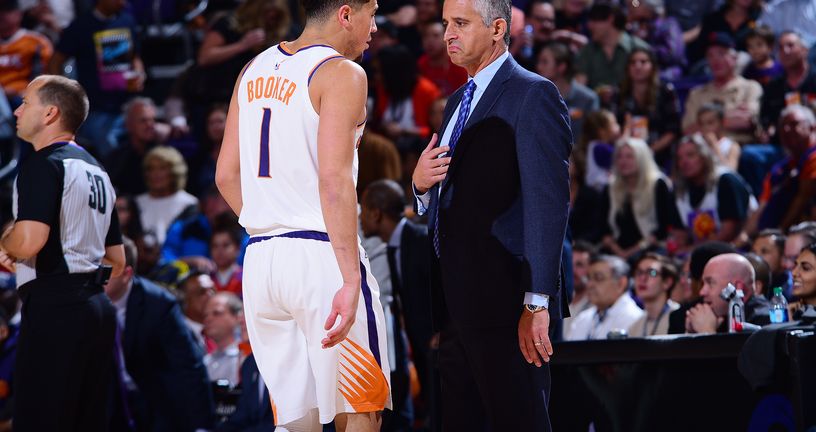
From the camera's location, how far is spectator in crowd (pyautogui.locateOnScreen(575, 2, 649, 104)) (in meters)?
11.7

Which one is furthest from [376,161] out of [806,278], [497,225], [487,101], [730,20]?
[497,225]

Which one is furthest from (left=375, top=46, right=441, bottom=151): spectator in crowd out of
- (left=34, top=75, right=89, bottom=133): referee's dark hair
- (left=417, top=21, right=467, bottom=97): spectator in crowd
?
(left=34, top=75, right=89, bottom=133): referee's dark hair

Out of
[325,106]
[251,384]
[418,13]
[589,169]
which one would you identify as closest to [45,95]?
[325,106]

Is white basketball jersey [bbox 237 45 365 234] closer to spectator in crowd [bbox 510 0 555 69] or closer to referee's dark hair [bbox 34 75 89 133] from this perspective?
referee's dark hair [bbox 34 75 89 133]

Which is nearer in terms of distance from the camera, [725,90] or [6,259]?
[6,259]

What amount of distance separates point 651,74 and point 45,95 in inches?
277

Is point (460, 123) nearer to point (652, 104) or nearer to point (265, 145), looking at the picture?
point (265, 145)

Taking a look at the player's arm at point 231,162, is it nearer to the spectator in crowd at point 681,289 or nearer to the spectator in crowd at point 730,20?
the spectator in crowd at point 681,289

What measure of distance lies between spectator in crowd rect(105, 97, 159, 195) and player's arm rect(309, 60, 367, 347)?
7912mm

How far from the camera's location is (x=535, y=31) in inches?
484

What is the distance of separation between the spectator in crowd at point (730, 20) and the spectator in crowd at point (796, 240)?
5.58 meters

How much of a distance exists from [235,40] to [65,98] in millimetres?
6804

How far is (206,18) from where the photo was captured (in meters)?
13.5

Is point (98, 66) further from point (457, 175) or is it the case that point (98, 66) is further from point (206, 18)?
point (457, 175)
